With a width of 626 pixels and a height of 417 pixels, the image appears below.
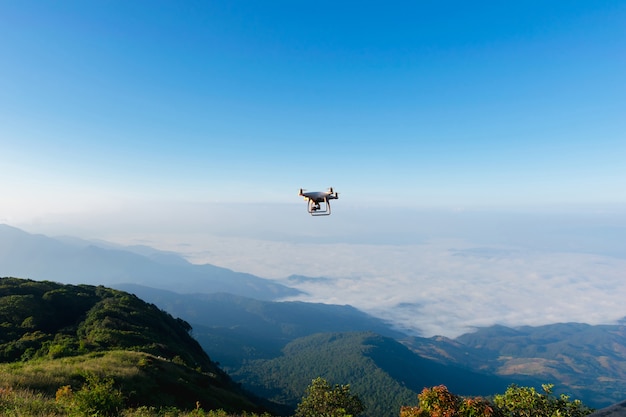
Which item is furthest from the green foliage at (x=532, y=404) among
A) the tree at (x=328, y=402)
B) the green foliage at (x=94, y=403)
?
the green foliage at (x=94, y=403)

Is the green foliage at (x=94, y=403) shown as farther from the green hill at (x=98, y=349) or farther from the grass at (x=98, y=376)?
the green hill at (x=98, y=349)

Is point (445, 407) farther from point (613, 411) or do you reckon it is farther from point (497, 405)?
point (613, 411)

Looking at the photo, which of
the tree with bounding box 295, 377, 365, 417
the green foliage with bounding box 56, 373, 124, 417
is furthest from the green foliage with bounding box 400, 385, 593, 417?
the tree with bounding box 295, 377, 365, 417

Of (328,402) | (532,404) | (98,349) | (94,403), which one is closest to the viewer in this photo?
(94,403)

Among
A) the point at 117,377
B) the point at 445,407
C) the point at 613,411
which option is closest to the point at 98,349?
the point at 117,377

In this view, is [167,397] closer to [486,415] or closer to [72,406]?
[72,406]

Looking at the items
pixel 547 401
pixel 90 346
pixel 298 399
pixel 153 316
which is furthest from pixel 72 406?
pixel 298 399

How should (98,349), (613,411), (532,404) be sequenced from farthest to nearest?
(98,349) < (532,404) < (613,411)
